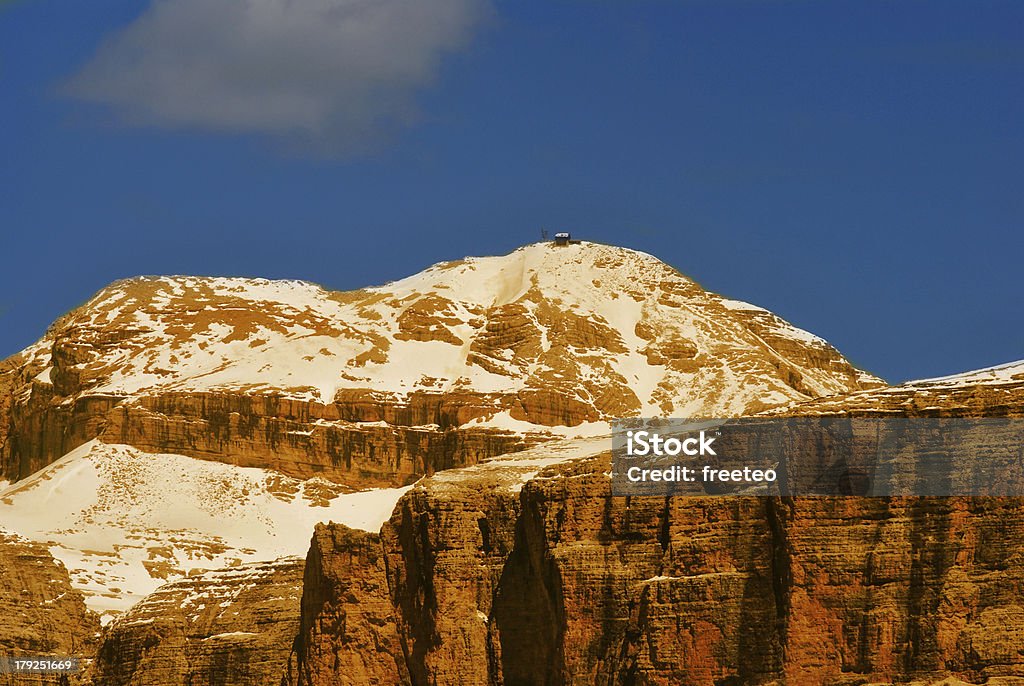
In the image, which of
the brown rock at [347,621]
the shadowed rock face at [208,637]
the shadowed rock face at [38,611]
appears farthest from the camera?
the shadowed rock face at [38,611]

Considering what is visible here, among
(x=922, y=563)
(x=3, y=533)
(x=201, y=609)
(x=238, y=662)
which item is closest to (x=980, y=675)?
(x=922, y=563)

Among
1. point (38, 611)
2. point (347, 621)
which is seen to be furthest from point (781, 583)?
point (38, 611)

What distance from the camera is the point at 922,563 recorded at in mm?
89125

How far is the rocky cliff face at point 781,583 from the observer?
87875 mm

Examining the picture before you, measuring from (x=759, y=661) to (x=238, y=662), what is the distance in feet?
163

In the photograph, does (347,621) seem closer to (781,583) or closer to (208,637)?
(208,637)

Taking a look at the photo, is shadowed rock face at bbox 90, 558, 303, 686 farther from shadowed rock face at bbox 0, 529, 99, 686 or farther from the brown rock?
the brown rock

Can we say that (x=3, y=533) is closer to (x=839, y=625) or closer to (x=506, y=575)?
(x=506, y=575)

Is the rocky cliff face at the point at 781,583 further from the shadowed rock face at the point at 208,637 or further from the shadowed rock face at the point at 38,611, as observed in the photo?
the shadowed rock face at the point at 38,611

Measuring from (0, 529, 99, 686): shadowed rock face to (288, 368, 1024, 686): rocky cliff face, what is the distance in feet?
126

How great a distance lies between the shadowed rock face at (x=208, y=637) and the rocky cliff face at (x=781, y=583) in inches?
1161

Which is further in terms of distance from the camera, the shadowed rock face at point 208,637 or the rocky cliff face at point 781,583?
the shadowed rock face at point 208,637

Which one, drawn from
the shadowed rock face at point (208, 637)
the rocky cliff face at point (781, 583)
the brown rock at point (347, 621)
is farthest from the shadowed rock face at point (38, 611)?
the rocky cliff face at point (781, 583)

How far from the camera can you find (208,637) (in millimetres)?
140375
